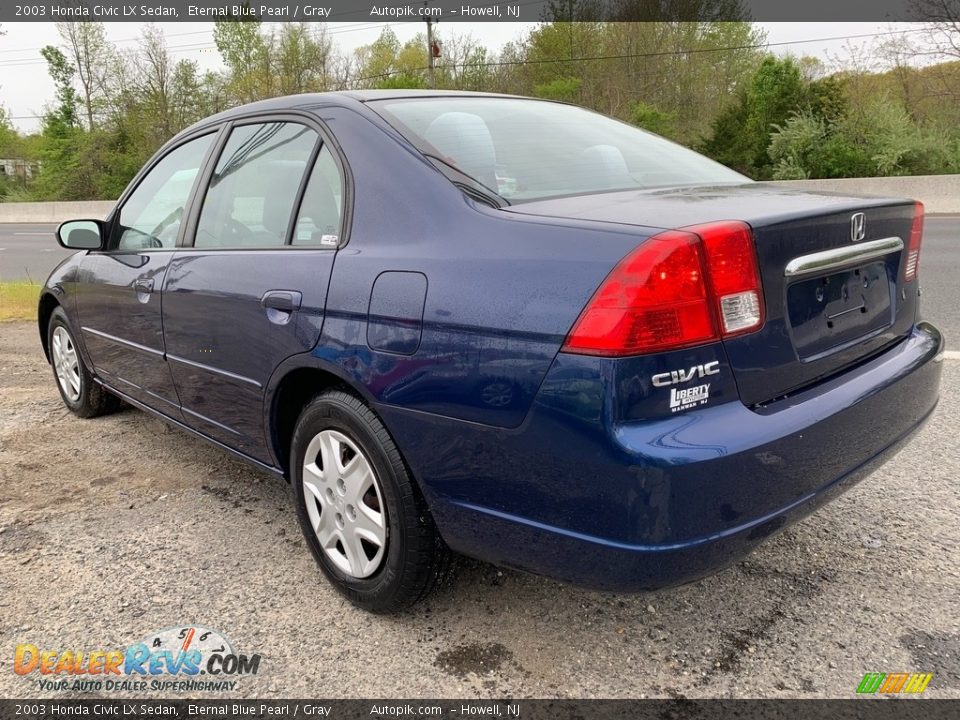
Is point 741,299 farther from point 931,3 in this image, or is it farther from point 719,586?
point 931,3

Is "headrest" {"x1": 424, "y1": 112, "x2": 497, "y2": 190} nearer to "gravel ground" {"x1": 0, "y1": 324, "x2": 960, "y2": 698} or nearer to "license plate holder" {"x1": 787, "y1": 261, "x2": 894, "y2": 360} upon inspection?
"license plate holder" {"x1": 787, "y1": 261, "x2": 894, "y2": 360}

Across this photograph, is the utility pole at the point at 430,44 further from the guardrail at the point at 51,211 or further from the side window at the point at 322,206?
the side window at the point at 322,206

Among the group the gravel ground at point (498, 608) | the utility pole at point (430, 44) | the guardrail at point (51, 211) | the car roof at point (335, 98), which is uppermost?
the utility pole at point (430, 44)

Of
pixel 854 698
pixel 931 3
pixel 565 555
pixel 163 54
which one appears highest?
pixel 163 54

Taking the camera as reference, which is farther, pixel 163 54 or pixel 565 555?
pixel 163 54

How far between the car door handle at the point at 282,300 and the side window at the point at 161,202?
100cm

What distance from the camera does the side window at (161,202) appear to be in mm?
3256

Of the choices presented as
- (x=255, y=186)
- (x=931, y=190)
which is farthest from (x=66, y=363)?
(x=931, y=190)

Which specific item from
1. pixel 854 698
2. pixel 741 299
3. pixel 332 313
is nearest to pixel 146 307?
pixel 332 313

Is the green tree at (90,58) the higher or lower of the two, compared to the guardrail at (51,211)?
higher

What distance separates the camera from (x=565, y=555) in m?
1.76

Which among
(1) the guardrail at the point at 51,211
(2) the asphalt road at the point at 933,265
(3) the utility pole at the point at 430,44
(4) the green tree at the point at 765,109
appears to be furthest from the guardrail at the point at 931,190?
(1) the guardrail at the point at 51,211

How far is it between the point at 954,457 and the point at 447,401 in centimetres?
263

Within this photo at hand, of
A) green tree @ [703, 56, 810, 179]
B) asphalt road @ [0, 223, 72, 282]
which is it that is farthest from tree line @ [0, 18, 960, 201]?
asphalt road @ [0, 223, 72, 282]
